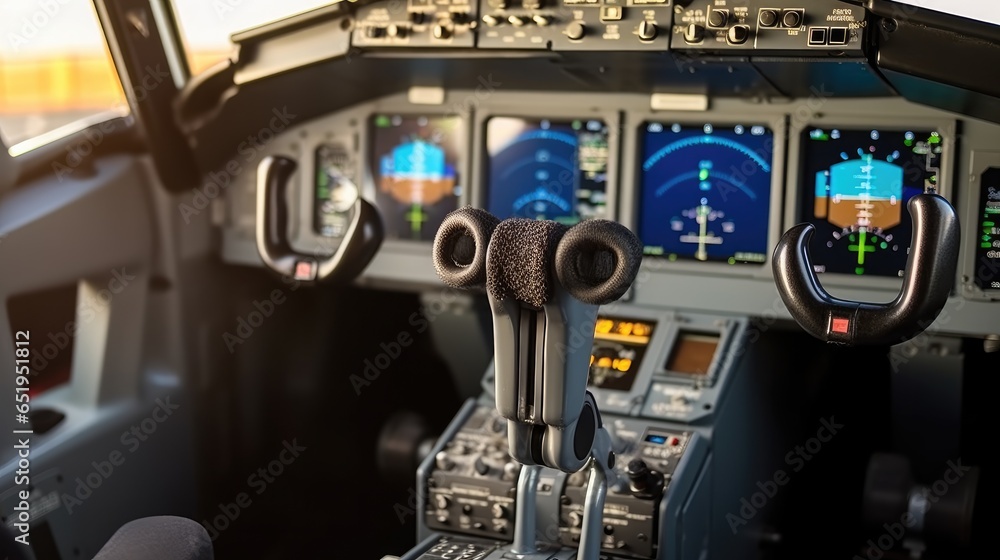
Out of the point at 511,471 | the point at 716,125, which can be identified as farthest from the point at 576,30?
the point at 511,471

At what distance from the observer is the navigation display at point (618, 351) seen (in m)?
3.08

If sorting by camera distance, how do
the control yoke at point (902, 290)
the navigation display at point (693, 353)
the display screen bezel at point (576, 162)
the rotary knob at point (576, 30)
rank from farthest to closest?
the display screen bezel at point (576, 162) < the navigation display at point (693, 353) < the rotary knob at point (576, 30) < the control yoke at point (902, 290)

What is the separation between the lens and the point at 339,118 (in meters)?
3.58

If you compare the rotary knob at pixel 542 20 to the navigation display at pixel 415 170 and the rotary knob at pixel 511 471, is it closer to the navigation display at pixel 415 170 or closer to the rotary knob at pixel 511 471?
the navigation display at pixel 415 170

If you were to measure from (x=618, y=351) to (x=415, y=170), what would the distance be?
2.85ft

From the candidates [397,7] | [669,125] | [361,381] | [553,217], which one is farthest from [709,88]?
[361,381]

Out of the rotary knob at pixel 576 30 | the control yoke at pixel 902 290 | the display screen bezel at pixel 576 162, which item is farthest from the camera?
the display screen bezel at pixel 576 162

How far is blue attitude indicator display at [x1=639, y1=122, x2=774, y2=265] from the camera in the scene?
10.2 ft

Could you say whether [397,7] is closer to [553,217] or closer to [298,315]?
[553,217]

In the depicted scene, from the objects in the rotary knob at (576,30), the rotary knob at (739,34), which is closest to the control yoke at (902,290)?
the rotary knob at (739,34)

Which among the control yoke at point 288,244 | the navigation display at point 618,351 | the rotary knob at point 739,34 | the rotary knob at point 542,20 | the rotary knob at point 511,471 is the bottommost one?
the rotary knob at point 511,471

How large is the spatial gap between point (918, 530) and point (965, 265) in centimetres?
75

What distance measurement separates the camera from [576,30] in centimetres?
277

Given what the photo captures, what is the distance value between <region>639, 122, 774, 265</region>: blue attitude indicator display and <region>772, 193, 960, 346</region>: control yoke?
110 cm
